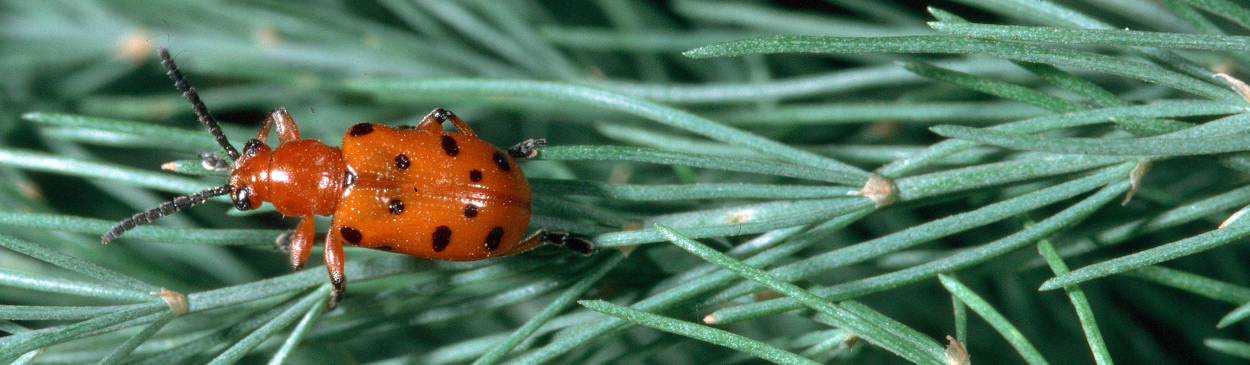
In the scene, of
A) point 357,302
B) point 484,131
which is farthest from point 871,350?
point 484,131

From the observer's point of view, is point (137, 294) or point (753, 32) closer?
point (137, 294)

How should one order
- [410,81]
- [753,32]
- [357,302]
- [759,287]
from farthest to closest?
[753,32] → [410,81] → [357,302] → [759,287]

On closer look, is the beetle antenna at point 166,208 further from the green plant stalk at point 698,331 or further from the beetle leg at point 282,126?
the green plant stalk at point 698,331

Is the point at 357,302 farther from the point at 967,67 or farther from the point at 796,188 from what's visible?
the point at 967,67

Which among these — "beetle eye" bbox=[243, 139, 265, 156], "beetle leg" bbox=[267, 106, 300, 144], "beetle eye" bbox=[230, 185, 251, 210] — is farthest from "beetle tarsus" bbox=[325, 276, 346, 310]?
"beetle leg" bbox=[267, 106, 300, 144]

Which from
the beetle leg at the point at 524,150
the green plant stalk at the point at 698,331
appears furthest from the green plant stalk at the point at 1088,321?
the beetle leg at the point at 524,150

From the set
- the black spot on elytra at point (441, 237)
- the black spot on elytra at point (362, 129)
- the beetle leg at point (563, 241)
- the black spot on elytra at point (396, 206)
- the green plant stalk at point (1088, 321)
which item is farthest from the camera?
the black spot on elytra at point (362, 129)

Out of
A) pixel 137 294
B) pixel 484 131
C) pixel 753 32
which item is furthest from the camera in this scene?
pixel 484 131
